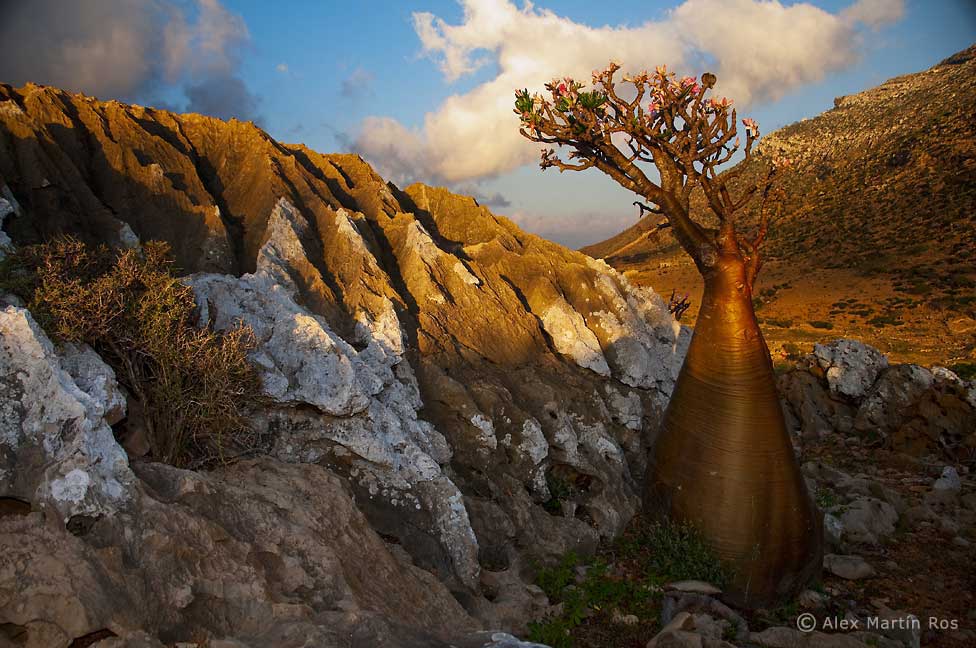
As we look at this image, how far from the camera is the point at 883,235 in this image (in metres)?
47.7

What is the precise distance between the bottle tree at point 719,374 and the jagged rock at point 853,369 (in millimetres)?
8908

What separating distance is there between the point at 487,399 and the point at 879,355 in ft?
39.8

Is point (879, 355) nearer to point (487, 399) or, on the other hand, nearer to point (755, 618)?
point (755, 618)

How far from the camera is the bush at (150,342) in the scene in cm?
457

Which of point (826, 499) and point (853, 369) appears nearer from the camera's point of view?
point (826, 499)

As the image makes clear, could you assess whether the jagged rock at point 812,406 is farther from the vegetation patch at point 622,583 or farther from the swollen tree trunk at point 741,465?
the vegetation patch at point 622,583

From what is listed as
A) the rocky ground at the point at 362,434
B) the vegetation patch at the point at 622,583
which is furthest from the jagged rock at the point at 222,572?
the vegetation patch at the point at 622,583

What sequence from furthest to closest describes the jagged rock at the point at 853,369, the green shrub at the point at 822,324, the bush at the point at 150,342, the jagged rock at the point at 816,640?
the green shrub at the point at 822,324
the jagged rock at the point at 853,369
the jagged rock at the point at 816,640
the bush at the point at 150,342

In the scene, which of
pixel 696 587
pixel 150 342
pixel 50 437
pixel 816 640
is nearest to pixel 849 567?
pixel 696 587

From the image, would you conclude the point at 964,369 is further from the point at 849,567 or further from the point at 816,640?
the point at 816,640

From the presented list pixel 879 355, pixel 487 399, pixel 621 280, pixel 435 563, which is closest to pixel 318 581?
pixel 435 563

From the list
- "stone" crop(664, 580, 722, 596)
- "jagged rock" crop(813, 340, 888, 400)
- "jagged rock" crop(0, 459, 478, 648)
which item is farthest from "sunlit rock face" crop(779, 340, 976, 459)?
"jagged rock" crop(0, 459, 478, 648)

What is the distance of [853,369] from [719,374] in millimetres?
10007

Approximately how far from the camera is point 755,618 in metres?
6.13
